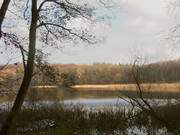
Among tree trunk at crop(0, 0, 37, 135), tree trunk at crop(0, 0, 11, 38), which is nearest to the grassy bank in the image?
tree trunk at crop(0, 0, 37, 135)

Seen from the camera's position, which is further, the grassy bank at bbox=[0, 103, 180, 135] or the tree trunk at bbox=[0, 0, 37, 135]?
the grassy bank at bbox=[0, 103, 180, 135]

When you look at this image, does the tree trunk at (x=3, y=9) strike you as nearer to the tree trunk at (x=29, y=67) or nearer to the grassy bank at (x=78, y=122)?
the tree trunk at (x=29, y=67)

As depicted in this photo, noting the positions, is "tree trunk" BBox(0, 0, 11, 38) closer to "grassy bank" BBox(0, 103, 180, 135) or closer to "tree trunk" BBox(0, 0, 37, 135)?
"tree trunk" BBox(0, 0, 37, 135)

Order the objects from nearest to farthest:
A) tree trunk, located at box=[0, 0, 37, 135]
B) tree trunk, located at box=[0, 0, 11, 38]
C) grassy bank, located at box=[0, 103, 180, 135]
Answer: tree trunk, located at box=[0, 0, 11, 38], tree trunk, located at box=[0, 0, 37, 135], grassy bank, located at box=[0, 103, 180, 135]

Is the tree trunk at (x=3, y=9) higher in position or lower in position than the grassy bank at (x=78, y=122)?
higher

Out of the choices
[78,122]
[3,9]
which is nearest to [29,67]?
[3,9]

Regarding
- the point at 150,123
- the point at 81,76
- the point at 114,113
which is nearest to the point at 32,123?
the point at 114,113

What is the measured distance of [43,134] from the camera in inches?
646

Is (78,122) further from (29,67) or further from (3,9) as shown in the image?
(3,9)

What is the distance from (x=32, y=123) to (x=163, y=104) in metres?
5.37

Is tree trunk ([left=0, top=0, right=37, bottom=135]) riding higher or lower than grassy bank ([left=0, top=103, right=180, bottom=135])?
higher

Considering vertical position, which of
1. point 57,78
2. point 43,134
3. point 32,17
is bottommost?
point 43,134

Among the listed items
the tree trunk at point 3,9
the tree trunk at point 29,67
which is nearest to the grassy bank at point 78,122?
the tree trunk at point 29,67

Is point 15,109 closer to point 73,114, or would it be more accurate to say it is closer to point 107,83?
point 73,114
